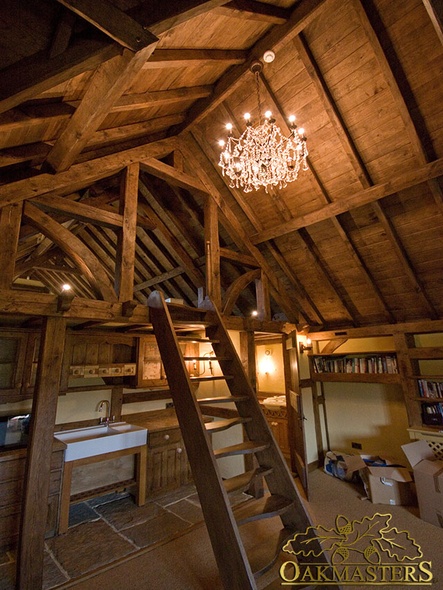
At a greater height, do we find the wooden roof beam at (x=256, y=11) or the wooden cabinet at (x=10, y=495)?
the wooden roof beam at (x=256, y=11)

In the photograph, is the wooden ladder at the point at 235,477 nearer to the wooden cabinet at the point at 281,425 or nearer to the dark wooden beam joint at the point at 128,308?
the dark wooden beam joint at the point at 128,308

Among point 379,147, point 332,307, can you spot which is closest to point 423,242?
Answer: point 379,147

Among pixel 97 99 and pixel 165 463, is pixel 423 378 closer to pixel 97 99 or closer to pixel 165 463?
pixel 165 463

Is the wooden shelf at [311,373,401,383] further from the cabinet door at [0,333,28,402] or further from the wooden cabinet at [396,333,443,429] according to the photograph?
the cabinet door at [0,333,28,402]

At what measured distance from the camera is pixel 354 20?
8.81ft

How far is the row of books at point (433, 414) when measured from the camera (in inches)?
158

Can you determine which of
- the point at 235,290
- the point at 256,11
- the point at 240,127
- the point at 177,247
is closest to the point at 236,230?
the point at 235,290

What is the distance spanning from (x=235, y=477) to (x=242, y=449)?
230 mm

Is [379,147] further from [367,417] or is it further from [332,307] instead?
[367,417]

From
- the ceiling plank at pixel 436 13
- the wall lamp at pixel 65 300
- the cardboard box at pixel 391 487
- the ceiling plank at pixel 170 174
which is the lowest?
the cardboard box at pixel 391 487

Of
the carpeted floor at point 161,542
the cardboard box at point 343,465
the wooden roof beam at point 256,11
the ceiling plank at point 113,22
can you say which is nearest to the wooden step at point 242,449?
the carpeted floor at point 161,542

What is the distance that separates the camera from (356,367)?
16.4 feet

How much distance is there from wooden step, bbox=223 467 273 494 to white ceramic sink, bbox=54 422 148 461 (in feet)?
6.61

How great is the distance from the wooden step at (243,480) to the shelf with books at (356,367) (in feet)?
10.2
